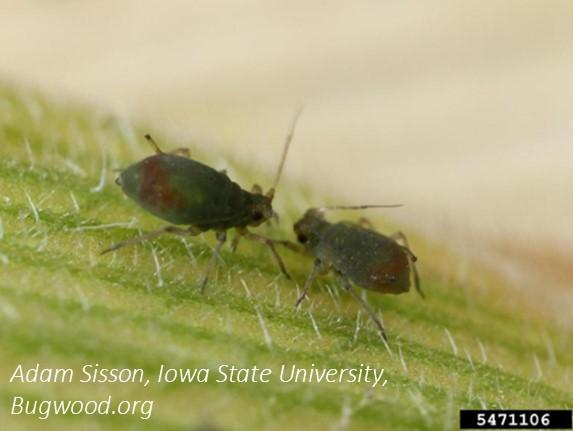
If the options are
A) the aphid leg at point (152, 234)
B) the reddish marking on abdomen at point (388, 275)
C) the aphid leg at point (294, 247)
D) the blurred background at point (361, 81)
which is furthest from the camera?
the blurred background at point (361, 81)

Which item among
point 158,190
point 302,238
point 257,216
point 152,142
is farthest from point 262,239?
point 152,142

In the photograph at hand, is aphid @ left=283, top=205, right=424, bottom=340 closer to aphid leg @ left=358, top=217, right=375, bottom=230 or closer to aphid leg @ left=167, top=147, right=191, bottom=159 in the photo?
aphid leg @ left=358, top=217, right=375, bottom=230

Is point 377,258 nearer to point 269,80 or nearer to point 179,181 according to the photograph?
point 179,181

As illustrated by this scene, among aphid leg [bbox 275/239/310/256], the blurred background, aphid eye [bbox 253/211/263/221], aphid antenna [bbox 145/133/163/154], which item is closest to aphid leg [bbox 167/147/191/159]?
aphid antenna [bbox 145/133/163/154]

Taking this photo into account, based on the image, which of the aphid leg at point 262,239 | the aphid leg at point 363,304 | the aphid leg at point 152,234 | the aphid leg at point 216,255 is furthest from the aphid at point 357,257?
the aphid leg at point 152,234

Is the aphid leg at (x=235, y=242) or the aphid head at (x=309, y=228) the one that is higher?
the aphid leg at (x=235, y=242)

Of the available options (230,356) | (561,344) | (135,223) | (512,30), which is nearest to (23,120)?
(135,223)

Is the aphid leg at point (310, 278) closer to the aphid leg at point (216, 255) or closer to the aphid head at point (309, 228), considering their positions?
the aphid head at point (309, 228)

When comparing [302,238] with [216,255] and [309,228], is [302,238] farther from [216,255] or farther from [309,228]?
[216,255]
